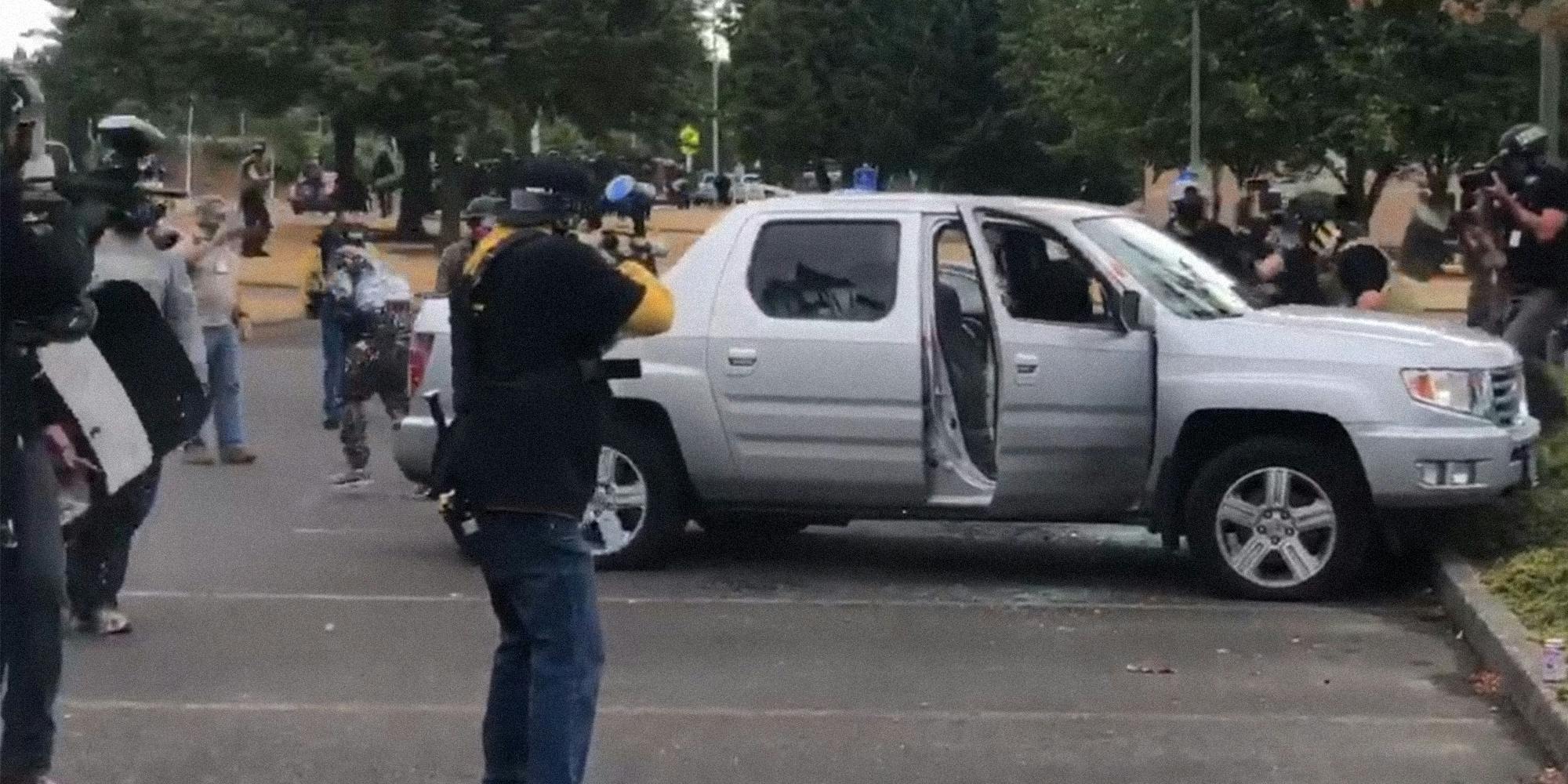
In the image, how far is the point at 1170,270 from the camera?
10.9 m

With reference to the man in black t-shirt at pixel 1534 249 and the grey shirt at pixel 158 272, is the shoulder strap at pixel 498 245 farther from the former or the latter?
the man in black t-shirt at pixel 1534 249

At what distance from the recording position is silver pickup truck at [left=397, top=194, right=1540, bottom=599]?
33.7ft

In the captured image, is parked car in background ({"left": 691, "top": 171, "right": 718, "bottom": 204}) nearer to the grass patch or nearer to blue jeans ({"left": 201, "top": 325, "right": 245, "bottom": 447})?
blue jeans ({"left": 201, "top": 325, "right": 245, "bottom": 447})

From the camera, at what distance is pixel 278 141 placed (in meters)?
58.4

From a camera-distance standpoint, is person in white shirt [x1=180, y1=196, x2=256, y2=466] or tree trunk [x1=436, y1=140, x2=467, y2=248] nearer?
person in white shirt [x1=180, y1=196, x2=256, y2=466]

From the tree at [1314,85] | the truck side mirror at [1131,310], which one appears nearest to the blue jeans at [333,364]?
the truck side mirror at [1131,310]

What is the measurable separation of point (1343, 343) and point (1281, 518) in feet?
2.53

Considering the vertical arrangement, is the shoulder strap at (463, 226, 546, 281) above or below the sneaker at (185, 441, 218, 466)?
above

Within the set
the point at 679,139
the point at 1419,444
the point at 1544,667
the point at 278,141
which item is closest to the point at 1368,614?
the point at 1419,444

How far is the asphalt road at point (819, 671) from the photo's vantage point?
25.1 feet

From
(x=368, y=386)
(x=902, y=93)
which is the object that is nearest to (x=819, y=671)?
(x=368, y=386)

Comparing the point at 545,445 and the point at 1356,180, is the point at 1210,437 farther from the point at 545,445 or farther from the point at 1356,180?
the point at 1356,180

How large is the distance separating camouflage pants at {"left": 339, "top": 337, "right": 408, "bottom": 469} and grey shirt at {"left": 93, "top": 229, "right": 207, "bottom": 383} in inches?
92.5

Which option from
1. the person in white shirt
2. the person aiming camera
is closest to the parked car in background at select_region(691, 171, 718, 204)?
the person in white shirt
